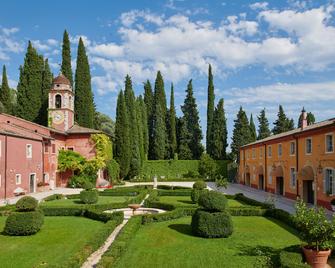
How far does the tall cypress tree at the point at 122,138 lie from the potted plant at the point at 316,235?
40.1m

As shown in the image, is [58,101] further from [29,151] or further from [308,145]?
[308,145]

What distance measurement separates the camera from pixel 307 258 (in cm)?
1100

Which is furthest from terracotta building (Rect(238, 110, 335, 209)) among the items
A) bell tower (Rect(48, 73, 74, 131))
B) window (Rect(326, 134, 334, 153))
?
bell tower (Rect(48, 73, 74, 131))

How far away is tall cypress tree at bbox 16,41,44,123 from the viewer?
5069 cm

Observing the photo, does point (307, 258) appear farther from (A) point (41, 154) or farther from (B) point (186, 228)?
(A) point (41, 154)

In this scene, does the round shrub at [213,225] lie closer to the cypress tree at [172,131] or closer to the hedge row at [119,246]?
the hedge row at [119,246]

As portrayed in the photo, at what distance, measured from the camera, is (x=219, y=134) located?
61250 mm

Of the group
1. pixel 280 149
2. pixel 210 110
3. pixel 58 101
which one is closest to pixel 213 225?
pixel 280 149

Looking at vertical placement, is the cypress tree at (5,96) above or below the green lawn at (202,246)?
above

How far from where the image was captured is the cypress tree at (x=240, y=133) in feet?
206

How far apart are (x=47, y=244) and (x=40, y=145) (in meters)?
24.4

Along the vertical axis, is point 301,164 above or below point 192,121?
below

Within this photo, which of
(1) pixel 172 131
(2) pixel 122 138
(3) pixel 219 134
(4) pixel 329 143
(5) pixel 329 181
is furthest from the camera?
(1) pixel 172 131

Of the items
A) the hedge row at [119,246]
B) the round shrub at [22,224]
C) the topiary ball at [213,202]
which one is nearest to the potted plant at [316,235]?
the topiary ball at [213,202]
